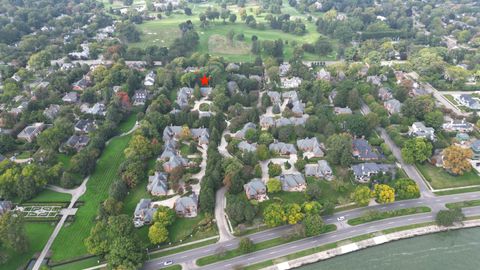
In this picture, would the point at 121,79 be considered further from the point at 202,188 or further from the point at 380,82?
the point at 380,82

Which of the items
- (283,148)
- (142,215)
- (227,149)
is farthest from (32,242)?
(283,148)

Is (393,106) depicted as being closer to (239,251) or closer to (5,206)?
(239,251)

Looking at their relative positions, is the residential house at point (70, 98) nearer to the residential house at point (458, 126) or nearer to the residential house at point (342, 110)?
the residential house at point (342, 110)

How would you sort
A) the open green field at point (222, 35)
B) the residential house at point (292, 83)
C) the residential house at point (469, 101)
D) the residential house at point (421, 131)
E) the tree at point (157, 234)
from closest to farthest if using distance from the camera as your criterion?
the tree at point (157, 234)
the residential house at point (421, 131)
the residential house at point (469, 101)
the residential house at point (292, 83)
the open green field at point (222, 35)

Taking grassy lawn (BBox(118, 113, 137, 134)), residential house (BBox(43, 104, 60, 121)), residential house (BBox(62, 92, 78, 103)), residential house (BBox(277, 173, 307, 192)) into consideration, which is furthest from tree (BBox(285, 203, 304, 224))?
residential house (BBox(62, 92, 78, 103))

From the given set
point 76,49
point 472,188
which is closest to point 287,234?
point 472,188

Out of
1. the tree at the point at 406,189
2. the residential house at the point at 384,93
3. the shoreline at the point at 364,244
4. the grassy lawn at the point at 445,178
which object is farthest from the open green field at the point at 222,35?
the shoreline at the point at 364,244
